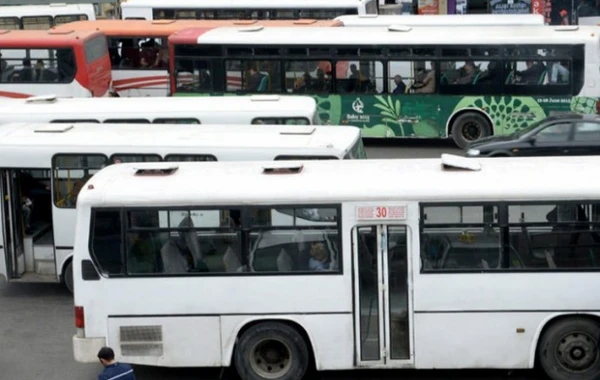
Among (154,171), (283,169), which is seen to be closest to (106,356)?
(154,171)

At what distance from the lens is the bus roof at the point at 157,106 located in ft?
60.3

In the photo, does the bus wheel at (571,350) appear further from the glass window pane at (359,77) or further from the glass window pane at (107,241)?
the glass window pane at (359,77)

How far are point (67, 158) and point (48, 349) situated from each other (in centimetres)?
282

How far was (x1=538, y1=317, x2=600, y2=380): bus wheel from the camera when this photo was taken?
1138 cm

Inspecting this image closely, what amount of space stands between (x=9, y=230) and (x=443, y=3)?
83.5 ft

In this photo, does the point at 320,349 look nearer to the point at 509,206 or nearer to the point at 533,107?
the point at 509,206

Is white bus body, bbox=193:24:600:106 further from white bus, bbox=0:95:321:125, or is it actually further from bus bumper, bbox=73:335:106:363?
bus bumper, bbox=73:335:106:363

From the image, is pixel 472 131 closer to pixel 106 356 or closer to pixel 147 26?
pixel 147 26

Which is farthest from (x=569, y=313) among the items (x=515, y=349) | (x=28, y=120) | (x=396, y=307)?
(x=28, y=120)

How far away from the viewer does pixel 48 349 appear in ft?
43.3

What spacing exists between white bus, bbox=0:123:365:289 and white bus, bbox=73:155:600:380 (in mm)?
3028

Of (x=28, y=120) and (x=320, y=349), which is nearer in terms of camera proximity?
(x=320, y=349)

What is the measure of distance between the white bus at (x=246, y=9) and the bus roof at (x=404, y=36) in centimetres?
823

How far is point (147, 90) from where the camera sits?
91.2 feet
